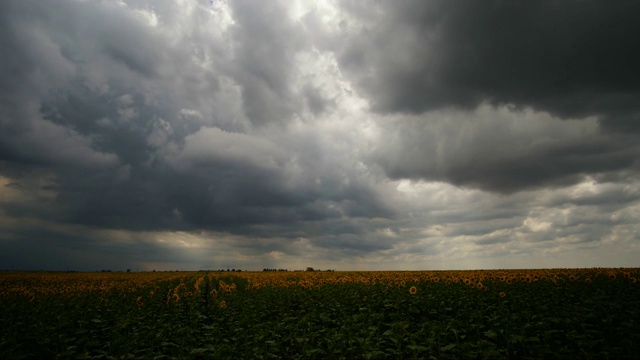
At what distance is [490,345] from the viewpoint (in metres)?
10.4

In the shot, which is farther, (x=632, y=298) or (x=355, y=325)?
(x=632, y=298)

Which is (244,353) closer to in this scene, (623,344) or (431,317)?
(431,317)

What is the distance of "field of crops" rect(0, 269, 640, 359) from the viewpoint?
33.6ft

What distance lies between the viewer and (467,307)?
14992 millimetres

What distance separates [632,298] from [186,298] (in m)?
21.9

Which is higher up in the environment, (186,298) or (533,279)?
(533,279)

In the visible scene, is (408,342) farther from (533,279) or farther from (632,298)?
(533,279)

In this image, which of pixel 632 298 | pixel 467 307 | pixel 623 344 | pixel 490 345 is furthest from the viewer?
pixel 467 307

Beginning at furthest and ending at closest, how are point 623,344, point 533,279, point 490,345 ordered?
point 533,279, point 490,345, point 623,344

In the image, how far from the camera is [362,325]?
13.0 m

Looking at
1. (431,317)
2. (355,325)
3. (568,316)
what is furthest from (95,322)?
(568,316)

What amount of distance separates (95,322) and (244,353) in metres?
8.76

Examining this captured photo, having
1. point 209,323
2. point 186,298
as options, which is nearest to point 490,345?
point 209,323

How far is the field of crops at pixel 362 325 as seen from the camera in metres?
10.2
